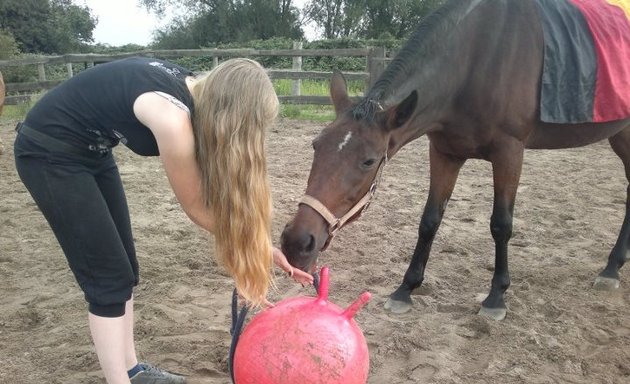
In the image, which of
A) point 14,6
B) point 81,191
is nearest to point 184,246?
point 81,191

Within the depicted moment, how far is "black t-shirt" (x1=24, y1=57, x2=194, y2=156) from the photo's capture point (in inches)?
69.1

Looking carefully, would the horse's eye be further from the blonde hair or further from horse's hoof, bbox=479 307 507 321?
horse's hoof, bbox=479 307 507 321

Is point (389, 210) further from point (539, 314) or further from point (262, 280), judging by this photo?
point (262, 280)

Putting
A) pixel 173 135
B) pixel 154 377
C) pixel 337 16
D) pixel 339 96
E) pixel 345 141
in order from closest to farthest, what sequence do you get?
pixel 173 135
pixel 154 377
pixel 345 141
pixel 339 96
pixel 337 16

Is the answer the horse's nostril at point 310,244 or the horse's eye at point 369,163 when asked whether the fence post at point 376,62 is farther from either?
the horse's nostril at point 310,244

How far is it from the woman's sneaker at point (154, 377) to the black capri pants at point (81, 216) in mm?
435

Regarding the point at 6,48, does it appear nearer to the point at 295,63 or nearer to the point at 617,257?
the point at 295,63

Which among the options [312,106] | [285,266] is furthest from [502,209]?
[312,106]

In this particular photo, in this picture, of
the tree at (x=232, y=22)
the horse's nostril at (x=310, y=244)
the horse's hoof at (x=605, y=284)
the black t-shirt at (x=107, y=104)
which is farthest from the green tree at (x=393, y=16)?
the black t-shirt at (x=107, y=104)

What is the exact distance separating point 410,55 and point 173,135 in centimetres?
164

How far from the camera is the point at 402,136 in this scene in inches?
109

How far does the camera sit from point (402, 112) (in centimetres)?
256

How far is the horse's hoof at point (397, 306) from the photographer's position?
3096 millimetres

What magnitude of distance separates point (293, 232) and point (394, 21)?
31121 mm
